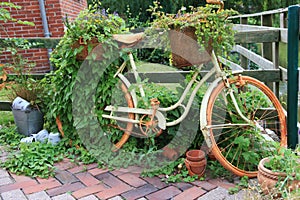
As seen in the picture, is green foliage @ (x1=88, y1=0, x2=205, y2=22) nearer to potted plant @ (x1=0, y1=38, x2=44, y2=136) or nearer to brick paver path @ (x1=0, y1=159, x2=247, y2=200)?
A: potted plant @ (x1=0, y1=38, x2=44, y2=136)

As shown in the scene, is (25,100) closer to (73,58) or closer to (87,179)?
(73,58)

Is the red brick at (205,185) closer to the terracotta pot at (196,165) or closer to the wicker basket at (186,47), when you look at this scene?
the terracotta pot at (196,165)

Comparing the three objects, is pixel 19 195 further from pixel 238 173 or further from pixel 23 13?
pixel 23 13

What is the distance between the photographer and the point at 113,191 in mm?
2014

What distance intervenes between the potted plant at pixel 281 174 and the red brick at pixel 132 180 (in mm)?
824

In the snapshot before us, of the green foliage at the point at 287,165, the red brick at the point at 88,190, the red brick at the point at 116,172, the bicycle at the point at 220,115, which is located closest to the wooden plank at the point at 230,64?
the bicycle at the point at 220,115

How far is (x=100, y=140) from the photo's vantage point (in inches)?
101

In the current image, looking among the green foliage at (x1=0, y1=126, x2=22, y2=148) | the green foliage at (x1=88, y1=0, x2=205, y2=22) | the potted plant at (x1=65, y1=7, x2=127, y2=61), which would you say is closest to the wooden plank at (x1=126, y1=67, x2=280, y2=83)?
the potted plant at (x1=65, y1=7, x2=127, y2=61)

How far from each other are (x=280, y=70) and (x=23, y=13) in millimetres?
4625

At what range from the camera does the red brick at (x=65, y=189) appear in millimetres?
2012

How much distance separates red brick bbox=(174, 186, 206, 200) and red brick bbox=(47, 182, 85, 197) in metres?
0.69

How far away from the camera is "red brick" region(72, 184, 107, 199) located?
1975mm

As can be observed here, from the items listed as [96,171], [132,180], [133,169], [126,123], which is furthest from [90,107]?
[132,180]

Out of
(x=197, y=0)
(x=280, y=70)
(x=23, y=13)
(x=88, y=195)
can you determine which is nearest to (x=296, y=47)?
(x=280, y=70)
